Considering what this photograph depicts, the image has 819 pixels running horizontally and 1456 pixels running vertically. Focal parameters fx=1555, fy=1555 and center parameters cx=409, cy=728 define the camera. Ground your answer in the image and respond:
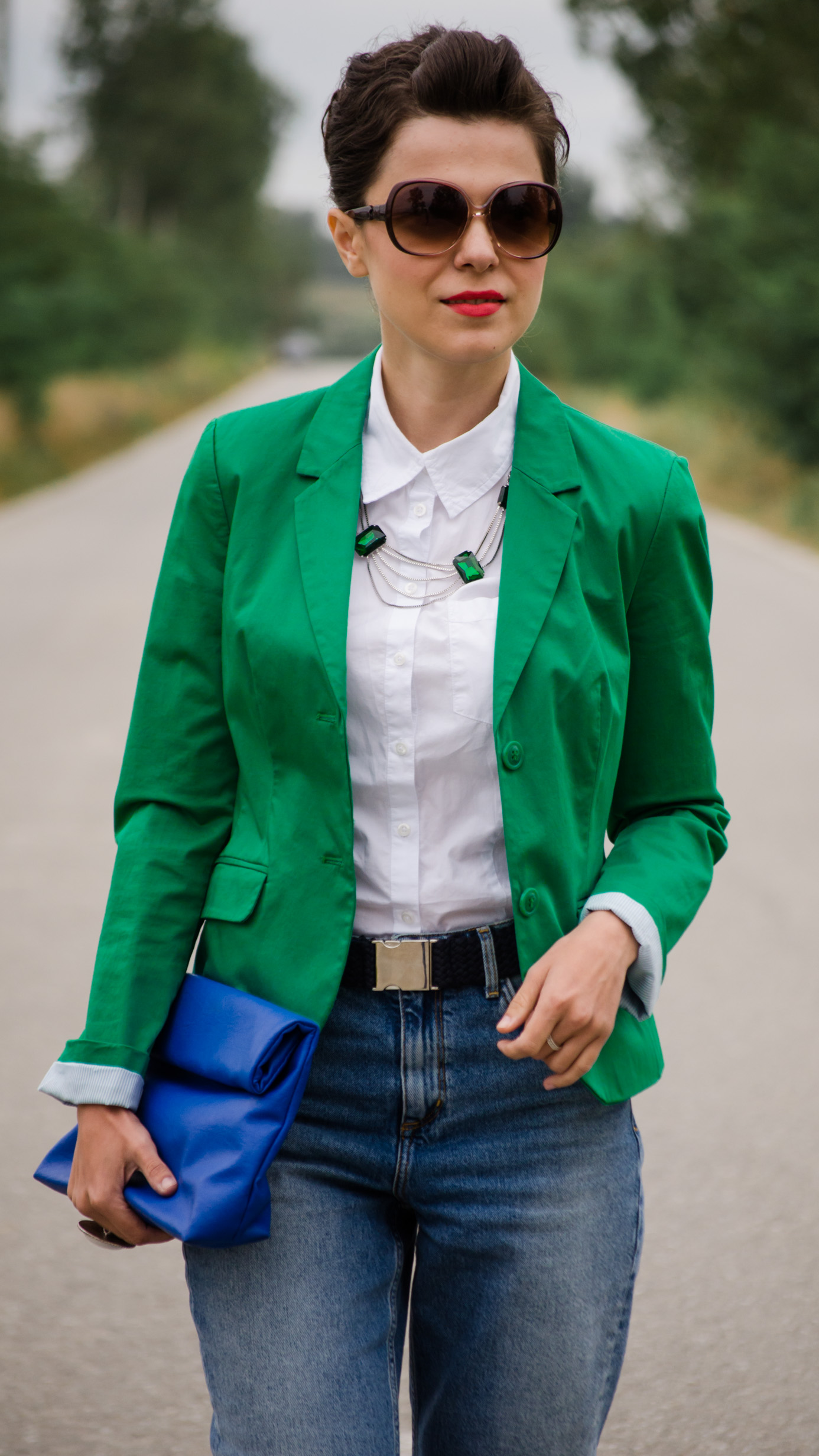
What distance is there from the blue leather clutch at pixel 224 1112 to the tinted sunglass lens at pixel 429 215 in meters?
0.86

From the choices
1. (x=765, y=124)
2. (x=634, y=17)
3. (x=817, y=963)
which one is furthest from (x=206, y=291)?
(x=817, y=963)

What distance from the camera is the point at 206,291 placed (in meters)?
60.7

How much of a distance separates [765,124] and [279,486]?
2179 centimetres

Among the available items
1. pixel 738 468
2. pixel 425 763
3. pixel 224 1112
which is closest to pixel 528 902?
pixel 425 763

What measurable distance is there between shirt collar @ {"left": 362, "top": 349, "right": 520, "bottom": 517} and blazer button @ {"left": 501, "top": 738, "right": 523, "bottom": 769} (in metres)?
0.31

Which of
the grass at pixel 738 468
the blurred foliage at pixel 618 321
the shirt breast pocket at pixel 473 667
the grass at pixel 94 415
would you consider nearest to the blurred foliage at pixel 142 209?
the grass at pixel 94 415

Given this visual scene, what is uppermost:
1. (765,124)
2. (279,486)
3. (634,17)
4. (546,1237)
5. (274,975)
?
(634,17)

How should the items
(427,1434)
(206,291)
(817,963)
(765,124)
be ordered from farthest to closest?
(206,291) → (765,124) → (817,963) → (427,1434)

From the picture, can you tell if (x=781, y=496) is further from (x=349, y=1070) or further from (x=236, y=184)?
(x=236, y=184)

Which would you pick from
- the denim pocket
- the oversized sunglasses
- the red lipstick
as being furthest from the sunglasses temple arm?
the denim pocket

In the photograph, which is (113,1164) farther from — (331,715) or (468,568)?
(468,568)

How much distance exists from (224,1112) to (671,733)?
0.68m

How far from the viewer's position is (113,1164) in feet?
5.65

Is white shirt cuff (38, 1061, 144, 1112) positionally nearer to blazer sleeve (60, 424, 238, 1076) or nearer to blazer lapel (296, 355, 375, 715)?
blazer sleeve (60, 424, 238, 1076)
